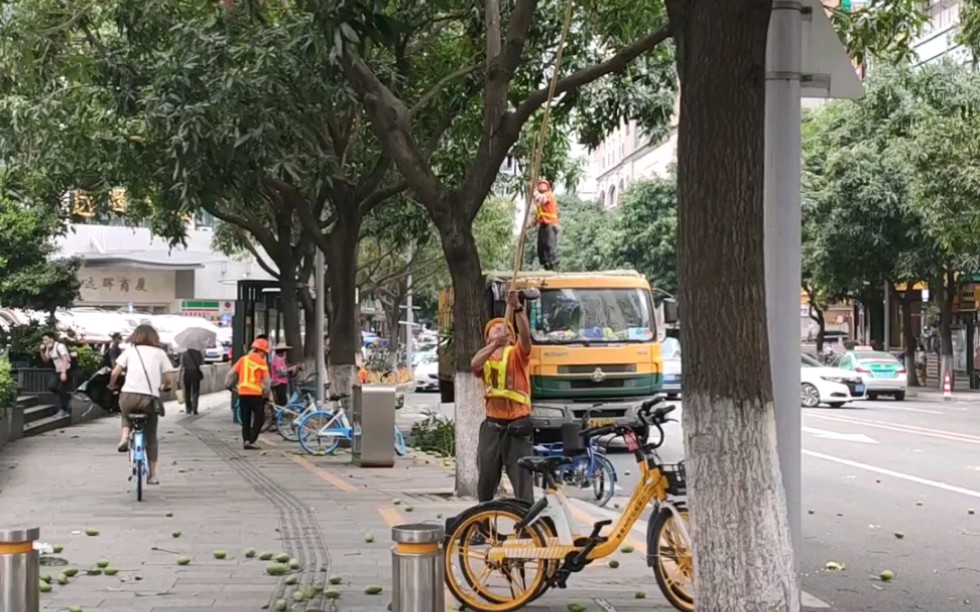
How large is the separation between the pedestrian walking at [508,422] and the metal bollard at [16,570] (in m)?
3.89

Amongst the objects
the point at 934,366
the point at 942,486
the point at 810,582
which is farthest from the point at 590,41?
the point at 934,366

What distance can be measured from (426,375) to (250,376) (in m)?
22.6

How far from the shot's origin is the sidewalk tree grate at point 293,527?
810cm

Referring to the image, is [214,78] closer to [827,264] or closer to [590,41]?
[590,41]

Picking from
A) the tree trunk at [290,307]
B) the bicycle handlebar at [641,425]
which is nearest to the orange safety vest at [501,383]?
the bicycle handlebar at [641,425]

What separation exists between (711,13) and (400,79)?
1113 cm

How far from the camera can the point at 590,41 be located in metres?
15.1

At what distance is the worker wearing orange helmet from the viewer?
56.1 ft

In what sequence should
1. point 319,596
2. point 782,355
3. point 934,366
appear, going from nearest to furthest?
1. point 782,355
2. point 319,596
3. point 934,366

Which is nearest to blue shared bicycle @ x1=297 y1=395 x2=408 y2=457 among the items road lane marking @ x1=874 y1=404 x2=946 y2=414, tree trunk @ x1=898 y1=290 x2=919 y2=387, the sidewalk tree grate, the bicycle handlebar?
the sidewalk tree grate

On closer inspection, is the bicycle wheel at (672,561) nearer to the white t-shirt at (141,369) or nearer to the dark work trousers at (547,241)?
the white t-shirt at (141,369)

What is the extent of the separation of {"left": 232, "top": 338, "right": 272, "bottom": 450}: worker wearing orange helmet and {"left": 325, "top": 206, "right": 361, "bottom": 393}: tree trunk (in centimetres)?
140

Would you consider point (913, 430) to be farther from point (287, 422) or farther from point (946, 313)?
point (946, 313)

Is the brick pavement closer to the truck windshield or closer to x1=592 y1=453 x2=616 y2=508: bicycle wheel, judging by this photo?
x1=592 y1=453 x2=616 y2=508: bicycle wheel
